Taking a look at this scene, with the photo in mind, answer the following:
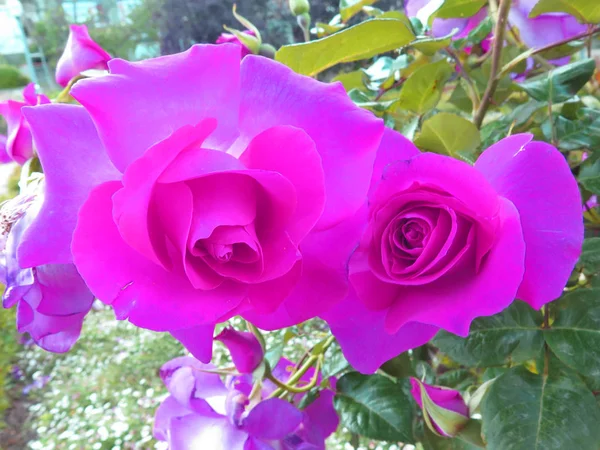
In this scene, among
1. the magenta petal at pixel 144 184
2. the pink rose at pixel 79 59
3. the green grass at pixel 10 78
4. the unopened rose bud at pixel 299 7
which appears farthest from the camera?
the green grass at pixel 10 78

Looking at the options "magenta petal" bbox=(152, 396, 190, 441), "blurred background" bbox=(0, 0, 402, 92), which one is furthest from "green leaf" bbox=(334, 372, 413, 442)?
"blurred background" bbox=(0, 0, 402, 92)

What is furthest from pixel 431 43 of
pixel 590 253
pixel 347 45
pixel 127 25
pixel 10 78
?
pixel 10 78

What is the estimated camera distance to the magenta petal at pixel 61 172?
0.18m

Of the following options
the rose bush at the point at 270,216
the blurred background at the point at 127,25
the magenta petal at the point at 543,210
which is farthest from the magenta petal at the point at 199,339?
the blurred background at the point at 127,25

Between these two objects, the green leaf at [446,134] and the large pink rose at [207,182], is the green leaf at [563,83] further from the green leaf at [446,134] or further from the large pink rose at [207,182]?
the large pink rose at [207,182]

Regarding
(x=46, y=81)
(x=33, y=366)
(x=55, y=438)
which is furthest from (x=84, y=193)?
(x=46, y=81)

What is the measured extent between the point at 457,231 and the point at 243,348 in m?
0.19

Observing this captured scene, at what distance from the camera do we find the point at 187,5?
3.60 meters

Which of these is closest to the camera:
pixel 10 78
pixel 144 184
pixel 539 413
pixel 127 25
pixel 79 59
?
pixel 144 184

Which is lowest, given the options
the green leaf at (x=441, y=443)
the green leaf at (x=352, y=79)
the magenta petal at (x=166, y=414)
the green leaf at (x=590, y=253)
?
the magenta petal at (x=166, y=414)

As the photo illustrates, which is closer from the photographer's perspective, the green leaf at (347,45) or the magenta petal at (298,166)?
the magenta petal at (298,166)

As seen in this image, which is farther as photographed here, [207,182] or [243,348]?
[243,348]

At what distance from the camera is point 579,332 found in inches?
11.4

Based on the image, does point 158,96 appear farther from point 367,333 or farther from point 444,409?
point 444,409
